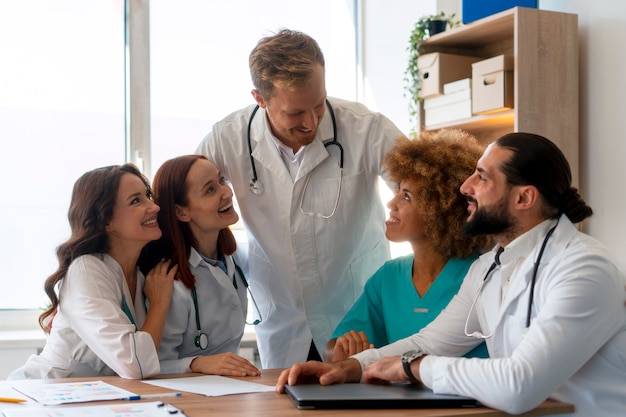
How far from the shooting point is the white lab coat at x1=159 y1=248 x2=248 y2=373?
86.4 inches

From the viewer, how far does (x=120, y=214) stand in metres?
2.21

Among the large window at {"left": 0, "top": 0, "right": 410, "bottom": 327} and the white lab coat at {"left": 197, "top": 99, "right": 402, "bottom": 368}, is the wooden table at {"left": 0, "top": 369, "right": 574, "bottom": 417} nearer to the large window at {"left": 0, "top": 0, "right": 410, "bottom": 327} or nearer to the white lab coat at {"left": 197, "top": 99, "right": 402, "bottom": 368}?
the white lab coat at {"left": 197, "top": 99, "right": 402, "bottom": 368}

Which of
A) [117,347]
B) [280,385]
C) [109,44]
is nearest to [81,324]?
[117,347]

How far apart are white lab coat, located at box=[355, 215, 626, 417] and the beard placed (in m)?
0.07

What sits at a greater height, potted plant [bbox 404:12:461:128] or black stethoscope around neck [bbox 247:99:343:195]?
potted plant [bbox 404:12:461:128]

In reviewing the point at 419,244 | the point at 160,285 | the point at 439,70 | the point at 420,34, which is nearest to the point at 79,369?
the point at 160,285

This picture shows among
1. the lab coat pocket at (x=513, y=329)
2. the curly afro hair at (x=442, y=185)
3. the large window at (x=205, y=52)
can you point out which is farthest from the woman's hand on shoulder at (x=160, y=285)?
the large window at (x=205, y=52)

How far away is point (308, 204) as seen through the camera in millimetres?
2402

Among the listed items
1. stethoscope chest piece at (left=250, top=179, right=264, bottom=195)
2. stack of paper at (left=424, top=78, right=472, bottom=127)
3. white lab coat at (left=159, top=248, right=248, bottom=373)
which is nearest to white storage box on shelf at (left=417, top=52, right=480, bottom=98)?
stack of paper at (left=424, top=78, right=472, bottom=127)

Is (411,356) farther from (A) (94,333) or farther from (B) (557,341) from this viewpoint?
(A) (94,333)

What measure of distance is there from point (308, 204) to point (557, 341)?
1.09 metres

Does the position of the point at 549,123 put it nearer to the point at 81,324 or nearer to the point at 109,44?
the point at 81,324

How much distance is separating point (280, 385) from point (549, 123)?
1729 millimetres

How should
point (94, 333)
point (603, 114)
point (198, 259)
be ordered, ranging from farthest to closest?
point (603, 114) → point (198, 259) → point (94, 333)
